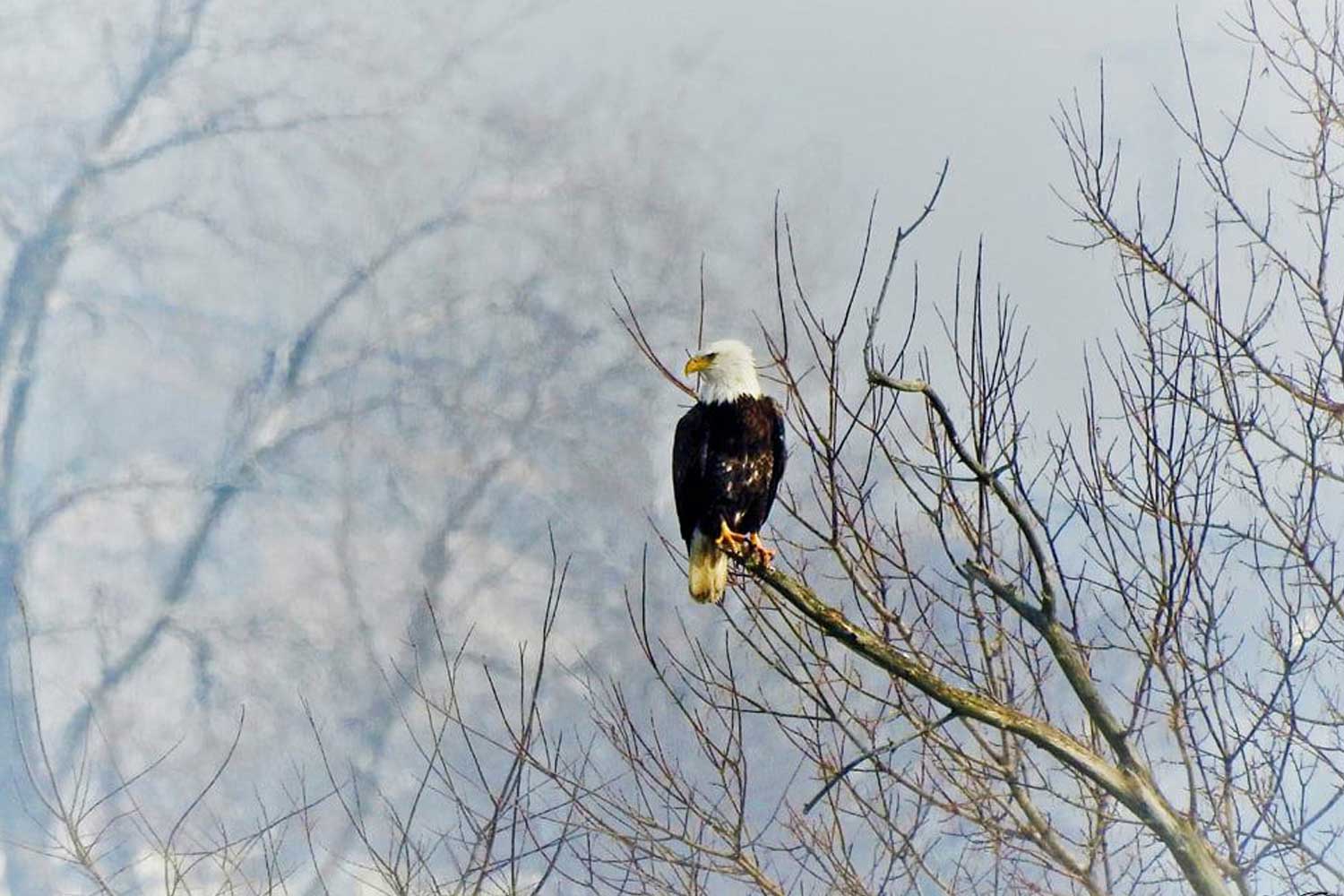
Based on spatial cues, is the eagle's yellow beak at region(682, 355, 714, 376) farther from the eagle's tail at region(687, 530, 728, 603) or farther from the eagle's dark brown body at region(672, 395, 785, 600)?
the eagle's tail at region(687, 530, 728, 603)

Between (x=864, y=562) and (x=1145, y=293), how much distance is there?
1067 millimetres

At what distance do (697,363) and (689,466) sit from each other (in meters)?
0.30

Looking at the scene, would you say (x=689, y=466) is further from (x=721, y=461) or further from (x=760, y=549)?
(x=760, y=549)

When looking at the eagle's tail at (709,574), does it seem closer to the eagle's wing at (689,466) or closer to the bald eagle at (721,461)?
the bald eagle at (721,461)

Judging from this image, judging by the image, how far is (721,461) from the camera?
3.61 meters

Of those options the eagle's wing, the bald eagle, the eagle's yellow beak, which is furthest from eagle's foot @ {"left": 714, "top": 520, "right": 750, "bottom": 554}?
the eagle's yellow beak

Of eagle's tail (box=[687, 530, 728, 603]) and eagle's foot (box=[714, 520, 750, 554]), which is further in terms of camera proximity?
eagle's tail (box=[687, 530, 728, 603])

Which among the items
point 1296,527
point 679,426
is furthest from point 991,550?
point 1296,527

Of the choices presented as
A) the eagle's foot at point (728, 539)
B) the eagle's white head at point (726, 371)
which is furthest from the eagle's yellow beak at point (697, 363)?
the eagle's foot at point (728, 539)

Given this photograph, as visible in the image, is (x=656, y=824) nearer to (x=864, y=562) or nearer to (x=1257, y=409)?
(x=864, y=562)

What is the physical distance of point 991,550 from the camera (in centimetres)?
301

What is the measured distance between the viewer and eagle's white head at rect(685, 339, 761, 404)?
3713 millimetres

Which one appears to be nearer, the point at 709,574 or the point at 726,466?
the point at 709,574

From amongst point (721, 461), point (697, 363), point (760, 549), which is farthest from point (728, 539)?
point (697, 363)
